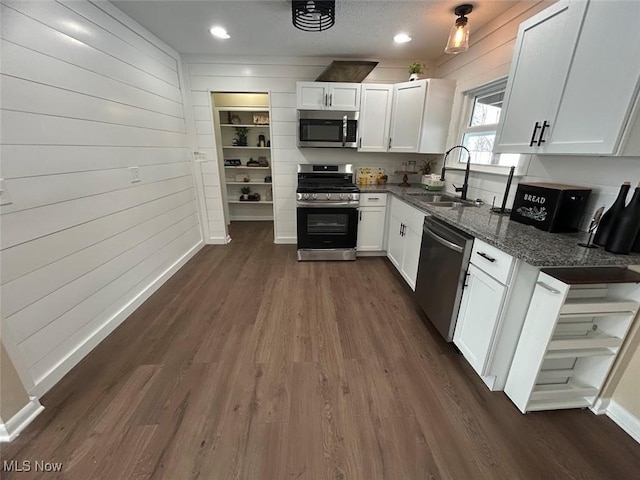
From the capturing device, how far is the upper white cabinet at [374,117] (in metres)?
3.21

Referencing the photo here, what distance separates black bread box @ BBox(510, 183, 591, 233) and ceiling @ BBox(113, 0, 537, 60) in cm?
151

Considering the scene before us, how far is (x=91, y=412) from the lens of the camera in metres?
1.42

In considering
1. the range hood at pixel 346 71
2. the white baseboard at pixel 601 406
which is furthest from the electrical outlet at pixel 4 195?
the white baseboard at pixel 601 406

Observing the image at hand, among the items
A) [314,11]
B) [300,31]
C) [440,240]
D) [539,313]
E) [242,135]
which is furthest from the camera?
[242,135]

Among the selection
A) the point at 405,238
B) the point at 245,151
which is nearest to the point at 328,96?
the point at 405,238

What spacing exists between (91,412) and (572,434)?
2.62m

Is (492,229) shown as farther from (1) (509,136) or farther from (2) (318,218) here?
(2) (318,218)

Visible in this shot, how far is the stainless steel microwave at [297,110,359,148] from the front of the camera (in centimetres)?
327

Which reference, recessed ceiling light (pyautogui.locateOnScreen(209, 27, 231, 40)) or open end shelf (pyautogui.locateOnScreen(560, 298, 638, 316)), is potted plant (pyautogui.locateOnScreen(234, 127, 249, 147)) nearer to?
recessed ceiling light (pyautogui.locateOnScreen(209, 27, 231, 40))

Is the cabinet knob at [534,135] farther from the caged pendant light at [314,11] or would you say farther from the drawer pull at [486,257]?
the caged pendant light at [314,11]

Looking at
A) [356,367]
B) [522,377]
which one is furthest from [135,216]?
[522,377]

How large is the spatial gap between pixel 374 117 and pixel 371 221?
1.35 metres

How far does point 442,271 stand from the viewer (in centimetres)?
190

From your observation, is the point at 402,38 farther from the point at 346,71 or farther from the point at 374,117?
the point at 374,117
